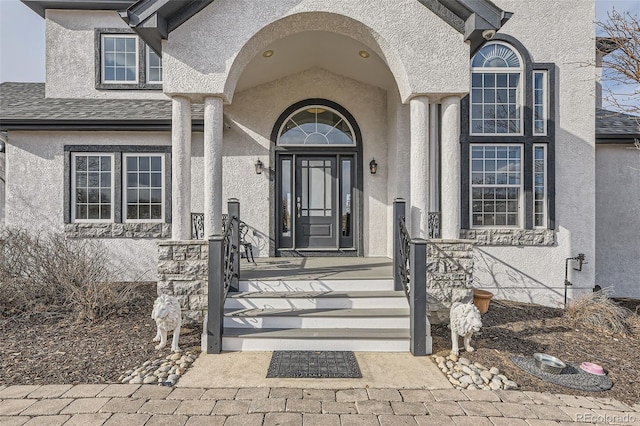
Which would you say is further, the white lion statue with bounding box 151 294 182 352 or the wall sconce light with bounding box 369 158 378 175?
the wall sconce light with bounding box 369 158 378 175

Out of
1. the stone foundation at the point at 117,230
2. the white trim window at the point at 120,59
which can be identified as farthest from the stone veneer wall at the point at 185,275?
the white trim window at the point at 120,59

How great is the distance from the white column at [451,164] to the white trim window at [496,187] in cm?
222

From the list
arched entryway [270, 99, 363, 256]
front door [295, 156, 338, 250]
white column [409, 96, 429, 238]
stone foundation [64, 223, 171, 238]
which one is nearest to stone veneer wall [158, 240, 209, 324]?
stone foundation [64, 223, 171, 238]

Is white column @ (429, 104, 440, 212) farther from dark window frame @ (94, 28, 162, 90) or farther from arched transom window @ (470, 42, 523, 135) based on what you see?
dark window frame @ (94, 28, 162, 90)

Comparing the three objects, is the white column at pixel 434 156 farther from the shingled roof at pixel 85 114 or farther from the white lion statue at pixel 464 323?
the shingled roof at pixel 85 114

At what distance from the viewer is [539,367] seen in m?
3.75

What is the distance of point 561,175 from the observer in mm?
6707

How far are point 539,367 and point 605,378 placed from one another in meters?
0.62

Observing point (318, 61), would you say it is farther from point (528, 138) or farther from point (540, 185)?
point (540, 185)

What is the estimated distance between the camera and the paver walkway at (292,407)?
282cm

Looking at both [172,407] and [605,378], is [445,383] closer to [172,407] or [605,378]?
[605,378]

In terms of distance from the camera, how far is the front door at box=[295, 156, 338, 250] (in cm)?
758

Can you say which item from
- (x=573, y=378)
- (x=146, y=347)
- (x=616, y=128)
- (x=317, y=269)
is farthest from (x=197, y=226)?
(x=616, y=128)

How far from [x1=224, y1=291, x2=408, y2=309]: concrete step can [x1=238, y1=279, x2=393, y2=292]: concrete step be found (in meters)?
0.24
